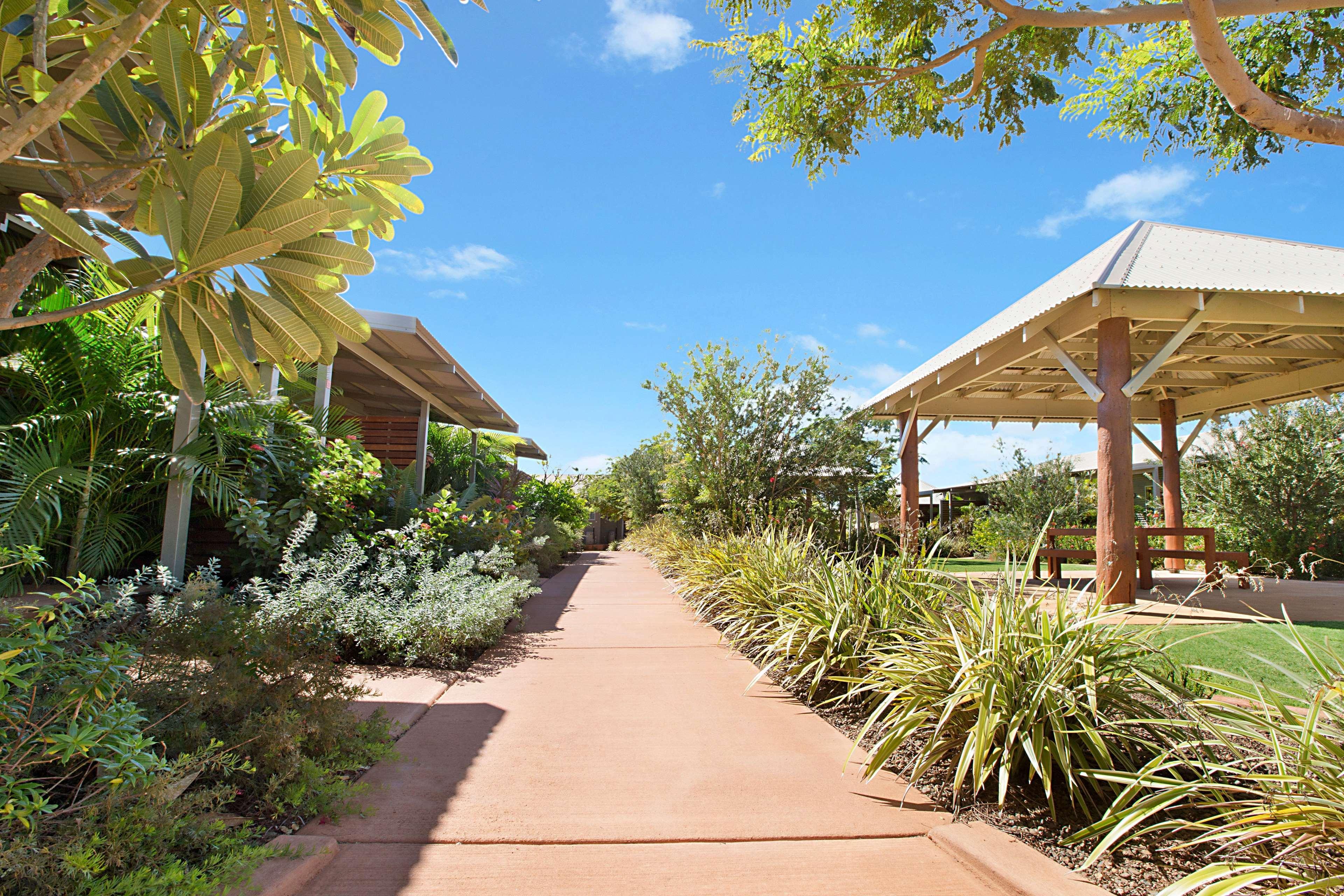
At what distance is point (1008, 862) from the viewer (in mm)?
2342

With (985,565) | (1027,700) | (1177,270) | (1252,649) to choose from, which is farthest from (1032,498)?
(1027,700)

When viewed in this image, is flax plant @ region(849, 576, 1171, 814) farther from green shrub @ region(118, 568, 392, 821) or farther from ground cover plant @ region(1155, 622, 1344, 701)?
green shrub @ region(118, 568, 392, 821)

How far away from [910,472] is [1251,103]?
8886 mm

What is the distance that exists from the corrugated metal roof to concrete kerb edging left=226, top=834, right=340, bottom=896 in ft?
24.7

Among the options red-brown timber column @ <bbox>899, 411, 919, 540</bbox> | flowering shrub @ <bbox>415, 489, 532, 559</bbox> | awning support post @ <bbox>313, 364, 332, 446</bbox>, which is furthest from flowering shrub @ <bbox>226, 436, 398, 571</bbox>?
red-brown timber column @ <bbox>899, 411, 919, 540</bbox>

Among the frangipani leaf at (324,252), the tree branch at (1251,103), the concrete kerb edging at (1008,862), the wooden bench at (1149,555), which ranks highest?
the tree branch at (1251,103)

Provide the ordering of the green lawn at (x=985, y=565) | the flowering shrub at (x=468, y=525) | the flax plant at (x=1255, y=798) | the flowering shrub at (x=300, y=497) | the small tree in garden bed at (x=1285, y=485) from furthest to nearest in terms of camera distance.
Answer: the small tree in garden bed at (x=1285, y=485) → the green lawn at (x=985, y=565) → the flowering shrub at (x=468, y=525) → the flowering shrub at (x=300, y=497) → the flax plant at (x=1255, y=798)

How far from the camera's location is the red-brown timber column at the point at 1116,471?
6.77 m

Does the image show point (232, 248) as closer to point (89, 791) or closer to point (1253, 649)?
point (89, 791)

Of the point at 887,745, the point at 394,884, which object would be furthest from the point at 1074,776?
the point at 394,884

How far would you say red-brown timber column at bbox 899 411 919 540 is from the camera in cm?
1152

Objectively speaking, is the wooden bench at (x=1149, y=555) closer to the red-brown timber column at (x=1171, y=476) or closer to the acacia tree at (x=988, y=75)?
the red-brown timber column at (x=1171, y=476)

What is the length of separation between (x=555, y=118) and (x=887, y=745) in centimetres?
828

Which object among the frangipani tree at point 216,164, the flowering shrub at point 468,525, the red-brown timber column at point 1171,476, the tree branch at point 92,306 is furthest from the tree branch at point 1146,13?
the red-brown timber column at point 1171,476
